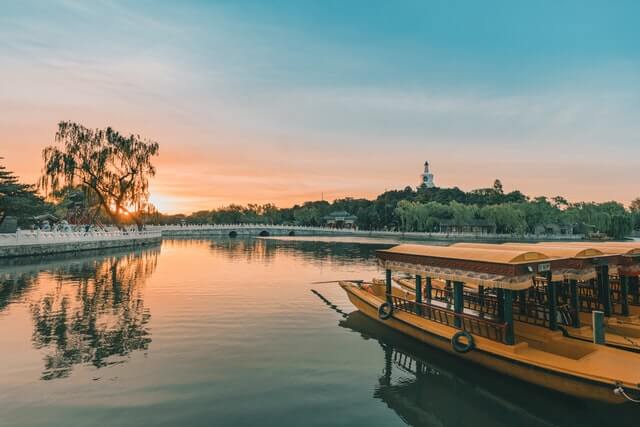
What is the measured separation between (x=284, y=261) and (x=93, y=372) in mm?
29298

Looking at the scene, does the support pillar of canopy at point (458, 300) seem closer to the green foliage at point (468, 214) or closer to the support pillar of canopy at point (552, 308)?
the support pillar of canopy at point (552, 308)

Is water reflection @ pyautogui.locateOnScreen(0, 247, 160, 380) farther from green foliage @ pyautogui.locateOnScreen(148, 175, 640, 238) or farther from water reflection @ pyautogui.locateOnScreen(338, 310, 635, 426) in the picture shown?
green foliage @ pyautogui.locateOnScreen(148, 175, 640, 238)

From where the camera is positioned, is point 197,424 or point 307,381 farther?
point 307,381

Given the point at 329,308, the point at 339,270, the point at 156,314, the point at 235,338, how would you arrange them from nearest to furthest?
the point at 235,338, the point at 156,314, the point at 329,308, the point at 339,270

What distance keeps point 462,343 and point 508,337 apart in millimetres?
1200

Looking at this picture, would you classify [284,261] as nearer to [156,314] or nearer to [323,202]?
[156,314]

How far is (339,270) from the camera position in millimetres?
32969

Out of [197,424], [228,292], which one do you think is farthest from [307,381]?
[228,292]

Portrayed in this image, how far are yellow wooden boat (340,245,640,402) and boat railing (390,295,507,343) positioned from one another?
0.09 ft

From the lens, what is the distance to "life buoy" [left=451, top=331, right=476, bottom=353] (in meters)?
10.3

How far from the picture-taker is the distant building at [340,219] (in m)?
130

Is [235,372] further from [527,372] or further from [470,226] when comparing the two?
[470,226]

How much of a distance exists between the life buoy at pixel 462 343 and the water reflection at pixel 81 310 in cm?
934

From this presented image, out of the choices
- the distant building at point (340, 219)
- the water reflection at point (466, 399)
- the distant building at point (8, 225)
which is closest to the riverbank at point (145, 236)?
the distant building at point (8, 225)
